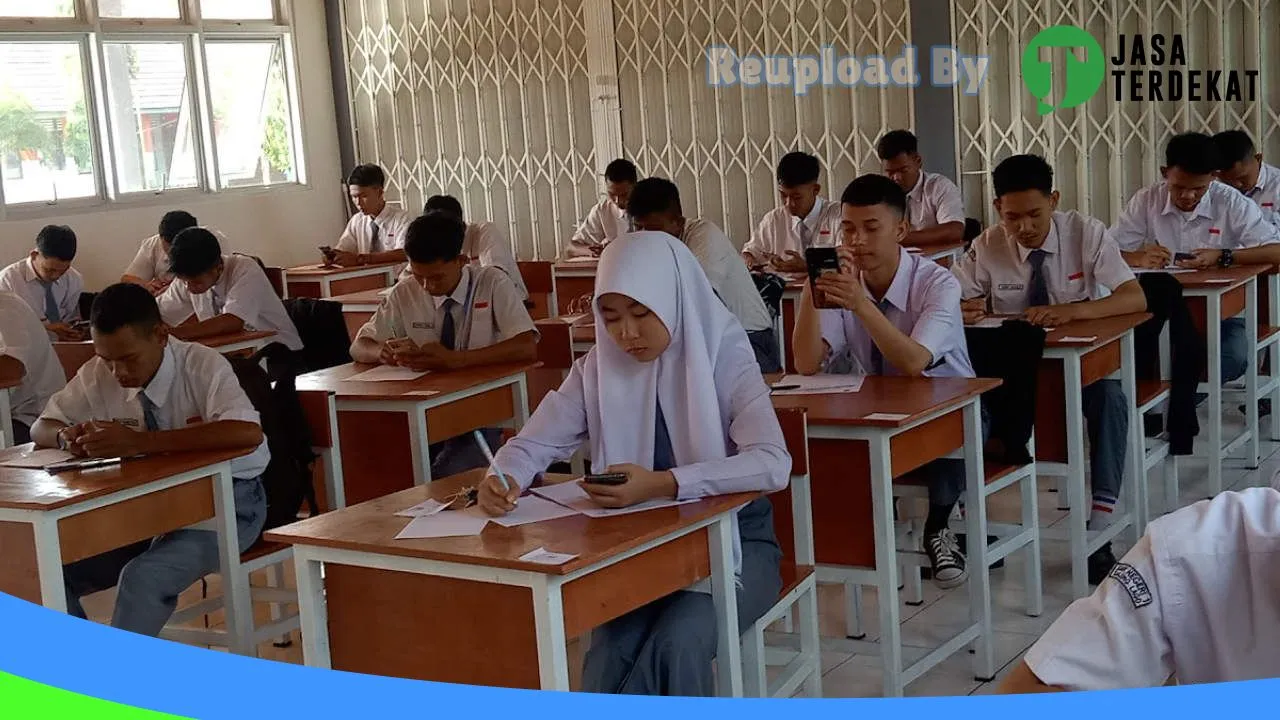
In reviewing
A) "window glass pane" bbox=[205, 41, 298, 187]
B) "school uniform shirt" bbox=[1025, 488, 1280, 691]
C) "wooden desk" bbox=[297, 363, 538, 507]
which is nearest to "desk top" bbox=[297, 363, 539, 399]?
"wooden desk" bbox=[297, 363, 538, 507]

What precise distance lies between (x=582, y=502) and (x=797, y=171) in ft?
15.1

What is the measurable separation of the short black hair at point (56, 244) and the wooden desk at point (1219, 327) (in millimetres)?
5122

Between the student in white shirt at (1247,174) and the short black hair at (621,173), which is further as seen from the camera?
the short black hair at (621,173)

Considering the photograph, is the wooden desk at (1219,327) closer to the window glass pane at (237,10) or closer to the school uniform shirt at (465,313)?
the school uniform shirt at (465,313)

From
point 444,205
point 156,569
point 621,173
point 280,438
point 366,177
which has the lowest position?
point 156,569

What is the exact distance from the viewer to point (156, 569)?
3283 millimetres

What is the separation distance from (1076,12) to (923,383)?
5173 mm

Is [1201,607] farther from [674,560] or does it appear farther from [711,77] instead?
[711,77]

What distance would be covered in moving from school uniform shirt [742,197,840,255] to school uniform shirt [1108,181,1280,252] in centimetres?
138

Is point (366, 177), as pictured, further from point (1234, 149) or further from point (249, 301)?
point (1234, 149)

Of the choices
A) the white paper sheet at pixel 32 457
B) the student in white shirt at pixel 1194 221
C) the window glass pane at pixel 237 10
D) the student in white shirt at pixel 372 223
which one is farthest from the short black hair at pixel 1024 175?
the window glass pane at pixel 237 10

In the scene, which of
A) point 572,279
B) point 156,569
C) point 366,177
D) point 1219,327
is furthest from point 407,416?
point 366,177

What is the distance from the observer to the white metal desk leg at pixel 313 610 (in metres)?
2.45

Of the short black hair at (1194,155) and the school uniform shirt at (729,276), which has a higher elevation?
the short black hair at (1194,155)
